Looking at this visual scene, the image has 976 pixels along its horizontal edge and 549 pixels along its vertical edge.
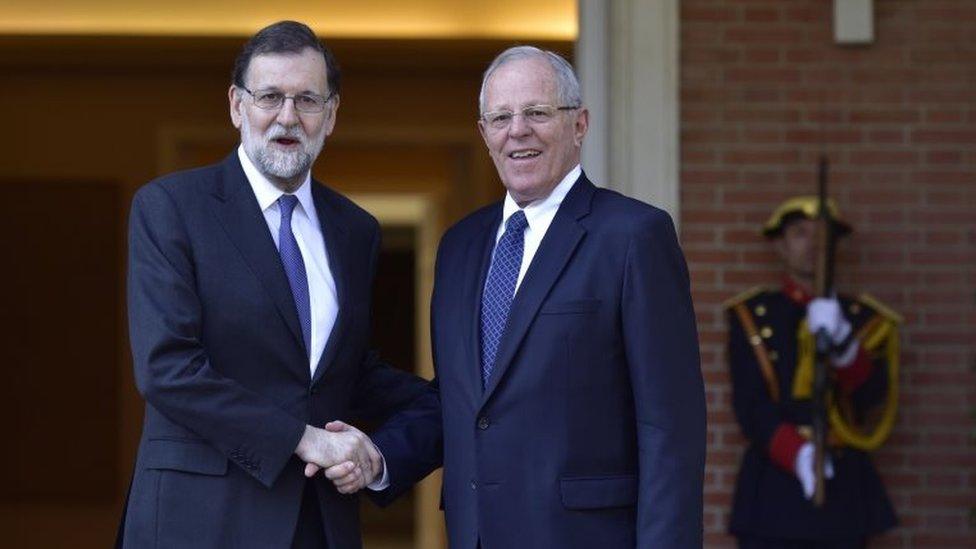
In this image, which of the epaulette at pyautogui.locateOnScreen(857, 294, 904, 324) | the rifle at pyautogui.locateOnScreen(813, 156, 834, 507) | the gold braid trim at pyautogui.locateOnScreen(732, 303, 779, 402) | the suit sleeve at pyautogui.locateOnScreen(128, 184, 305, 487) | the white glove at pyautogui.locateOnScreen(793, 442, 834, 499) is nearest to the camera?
the suit sleeve at pyautogui.locateOnScreen(128, 184, 305, 487)

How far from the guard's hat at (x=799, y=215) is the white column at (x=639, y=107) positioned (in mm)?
319

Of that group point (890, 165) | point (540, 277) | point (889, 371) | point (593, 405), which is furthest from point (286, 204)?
point (890, 165)

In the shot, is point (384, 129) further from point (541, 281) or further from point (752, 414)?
point (541, 281)

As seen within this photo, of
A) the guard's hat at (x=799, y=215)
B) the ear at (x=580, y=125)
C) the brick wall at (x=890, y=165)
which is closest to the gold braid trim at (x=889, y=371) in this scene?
the brick wall at (x=890, y=165)

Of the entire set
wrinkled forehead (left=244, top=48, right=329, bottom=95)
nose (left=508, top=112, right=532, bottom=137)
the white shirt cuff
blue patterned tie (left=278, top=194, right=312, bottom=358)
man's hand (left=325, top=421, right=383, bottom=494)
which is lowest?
the white shirt cuff

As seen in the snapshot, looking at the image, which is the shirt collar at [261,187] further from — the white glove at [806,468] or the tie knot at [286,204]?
the white glove at [806,468]

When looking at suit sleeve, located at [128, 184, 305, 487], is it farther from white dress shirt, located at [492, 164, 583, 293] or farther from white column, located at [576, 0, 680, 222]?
white column, located at [576, 0, 680, 222]

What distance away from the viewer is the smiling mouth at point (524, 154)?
11.5 ft

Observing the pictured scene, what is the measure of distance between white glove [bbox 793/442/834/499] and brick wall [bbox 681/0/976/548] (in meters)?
0.35

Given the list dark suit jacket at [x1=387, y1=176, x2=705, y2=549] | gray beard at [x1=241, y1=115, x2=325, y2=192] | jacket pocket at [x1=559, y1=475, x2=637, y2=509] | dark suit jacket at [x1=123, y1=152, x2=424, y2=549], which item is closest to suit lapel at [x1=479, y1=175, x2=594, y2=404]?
dark suit jacket at [x1=387, y1=176, x2=705, y2=549]

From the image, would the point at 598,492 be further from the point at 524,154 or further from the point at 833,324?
the point at 833,324

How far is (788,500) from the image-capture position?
19.2ft

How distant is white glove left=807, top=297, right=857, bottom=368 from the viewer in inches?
230

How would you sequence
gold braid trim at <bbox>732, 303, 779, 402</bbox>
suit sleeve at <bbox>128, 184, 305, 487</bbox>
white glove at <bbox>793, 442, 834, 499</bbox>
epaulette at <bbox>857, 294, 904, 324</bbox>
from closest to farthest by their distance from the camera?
suit sleeve at <bbox>128, 184, 305, 487</bbox> < white glove at <bbox>793, 442, 834, 499</bbox> < gold braid trim at <bbox>732, 303, 779, 402</bbox> < epaulette at <bbox>857, 294, 904, 324</bbox>
